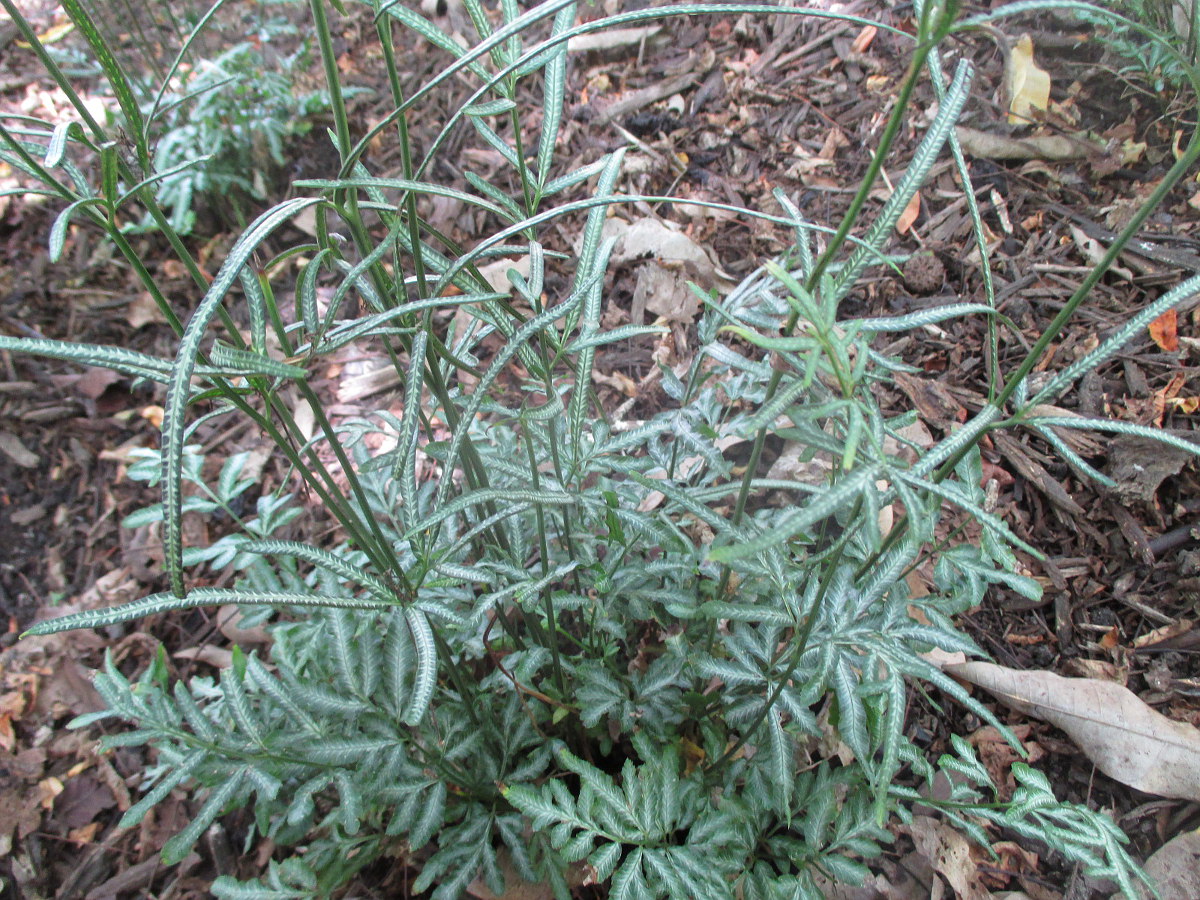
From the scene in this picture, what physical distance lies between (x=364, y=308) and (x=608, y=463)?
508mm

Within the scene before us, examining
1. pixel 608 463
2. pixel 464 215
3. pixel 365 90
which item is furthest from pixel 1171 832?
pixel 365 90

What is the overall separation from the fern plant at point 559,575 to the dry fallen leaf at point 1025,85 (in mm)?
1506

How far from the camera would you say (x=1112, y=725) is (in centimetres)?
163

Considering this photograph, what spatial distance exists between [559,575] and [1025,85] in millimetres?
2434

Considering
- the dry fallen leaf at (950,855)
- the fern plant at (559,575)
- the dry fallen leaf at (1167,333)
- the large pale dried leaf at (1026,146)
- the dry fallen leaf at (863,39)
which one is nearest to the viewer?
the fern plant at (559,575)

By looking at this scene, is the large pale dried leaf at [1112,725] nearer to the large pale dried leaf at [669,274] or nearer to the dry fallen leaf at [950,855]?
the dry fallen leaf at [950,855]

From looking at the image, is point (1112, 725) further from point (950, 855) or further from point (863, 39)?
point (863, 39)

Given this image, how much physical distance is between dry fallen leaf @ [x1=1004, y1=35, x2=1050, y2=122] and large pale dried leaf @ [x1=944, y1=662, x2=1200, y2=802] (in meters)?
1.89

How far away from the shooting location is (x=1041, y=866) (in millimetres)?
1601

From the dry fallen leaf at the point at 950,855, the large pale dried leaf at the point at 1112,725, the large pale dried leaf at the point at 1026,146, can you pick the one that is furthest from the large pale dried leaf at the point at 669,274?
the dry fallen leaf at the point at 950,855

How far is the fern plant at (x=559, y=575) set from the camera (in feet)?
2.97

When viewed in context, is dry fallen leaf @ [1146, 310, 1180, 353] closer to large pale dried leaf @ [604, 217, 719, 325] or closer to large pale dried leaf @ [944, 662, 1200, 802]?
large pale dried leaf @ [944, 662, 1200, 802]

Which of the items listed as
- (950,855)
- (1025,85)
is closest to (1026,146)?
(1025,85)

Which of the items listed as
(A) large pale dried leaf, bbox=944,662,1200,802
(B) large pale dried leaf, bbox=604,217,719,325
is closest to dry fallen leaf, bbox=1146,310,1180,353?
(A) large pale dried leaf, bbox=944,662,1200,802
